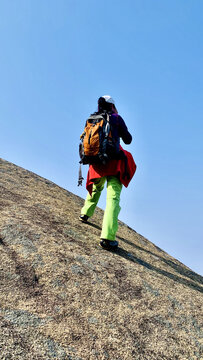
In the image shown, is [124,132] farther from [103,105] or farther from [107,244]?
[107,244]

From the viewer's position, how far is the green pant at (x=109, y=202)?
5090 millimetres

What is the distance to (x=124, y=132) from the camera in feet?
19.3

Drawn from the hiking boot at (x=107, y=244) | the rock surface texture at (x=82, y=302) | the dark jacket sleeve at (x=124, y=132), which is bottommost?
A: the rock surface texture at (x=82, y=302)

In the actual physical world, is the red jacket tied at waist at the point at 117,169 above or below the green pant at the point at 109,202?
above

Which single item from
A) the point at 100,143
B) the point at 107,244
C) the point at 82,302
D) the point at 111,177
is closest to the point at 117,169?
the point at 111,177

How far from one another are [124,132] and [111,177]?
1079 mm

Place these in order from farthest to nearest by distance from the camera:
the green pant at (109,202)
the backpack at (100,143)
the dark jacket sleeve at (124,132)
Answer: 1. the dark jacket sleeve at (124,132)
2. the backpack at (100,143)
3. the green pant at (109,202)

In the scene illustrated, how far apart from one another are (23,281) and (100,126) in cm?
350

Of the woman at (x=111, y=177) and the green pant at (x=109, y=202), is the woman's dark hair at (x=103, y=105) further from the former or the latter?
the green pant at (x=109, y=202)

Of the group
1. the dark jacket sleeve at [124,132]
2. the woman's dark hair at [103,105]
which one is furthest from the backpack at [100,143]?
the woman's dark hair at [103,105]

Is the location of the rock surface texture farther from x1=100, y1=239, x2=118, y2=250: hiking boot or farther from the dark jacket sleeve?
the dark jacket sleeve

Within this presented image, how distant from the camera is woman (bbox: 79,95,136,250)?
5.15 m

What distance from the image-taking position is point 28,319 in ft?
8.68

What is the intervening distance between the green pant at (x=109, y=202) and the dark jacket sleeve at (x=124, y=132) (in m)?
0.94
